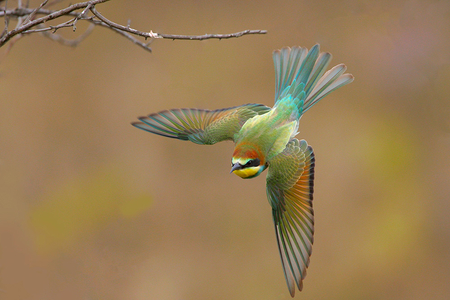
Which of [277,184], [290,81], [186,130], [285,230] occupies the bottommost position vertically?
[285,230]

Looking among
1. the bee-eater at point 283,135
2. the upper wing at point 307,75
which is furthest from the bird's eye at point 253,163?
the upper wing at point 307,75

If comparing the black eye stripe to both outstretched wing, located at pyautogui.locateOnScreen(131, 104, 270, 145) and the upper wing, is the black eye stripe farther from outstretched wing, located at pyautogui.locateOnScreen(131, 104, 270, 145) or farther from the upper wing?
the upper wing

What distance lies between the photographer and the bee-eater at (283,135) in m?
0.99

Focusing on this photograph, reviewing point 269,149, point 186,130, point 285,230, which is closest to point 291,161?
point 269,149

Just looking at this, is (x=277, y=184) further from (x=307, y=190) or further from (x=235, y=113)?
(x=235, y=113)

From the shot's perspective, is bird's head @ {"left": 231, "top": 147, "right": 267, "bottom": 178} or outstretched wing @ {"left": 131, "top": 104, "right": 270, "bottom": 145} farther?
outstretched wing @ {"left": 131, "top": 104, "right": 270, "bottom": 145}

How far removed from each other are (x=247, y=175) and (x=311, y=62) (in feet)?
1.36

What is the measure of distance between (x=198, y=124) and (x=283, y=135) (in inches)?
9.0

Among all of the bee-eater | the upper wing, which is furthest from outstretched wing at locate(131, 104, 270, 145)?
the upper wing

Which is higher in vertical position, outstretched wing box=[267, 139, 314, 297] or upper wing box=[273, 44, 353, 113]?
upper wing box=[273, 44, 353, 113]

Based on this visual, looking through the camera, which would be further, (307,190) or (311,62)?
(311,62)

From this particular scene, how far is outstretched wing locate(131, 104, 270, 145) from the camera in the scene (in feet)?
3.59

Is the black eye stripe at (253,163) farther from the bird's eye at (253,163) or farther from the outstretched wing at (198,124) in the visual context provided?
the outstretched wing at (198,124)

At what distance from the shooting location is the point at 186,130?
113cm
